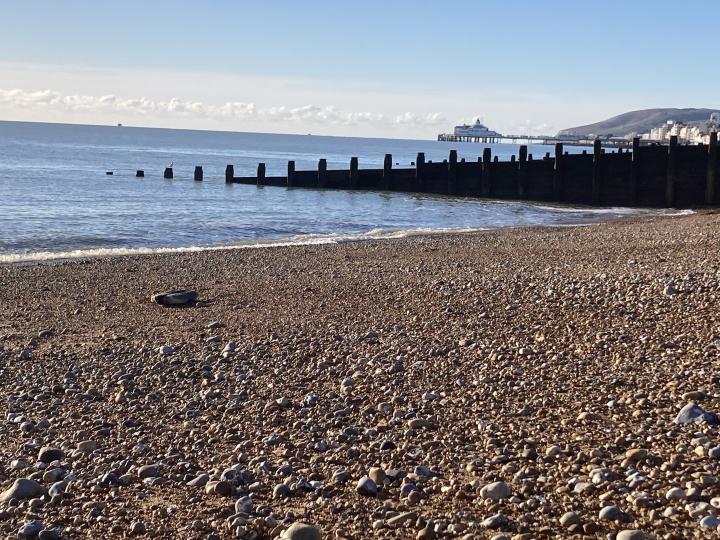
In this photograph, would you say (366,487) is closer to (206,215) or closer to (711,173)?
(206,215)

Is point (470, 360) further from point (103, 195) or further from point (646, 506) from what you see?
point (103, 195)

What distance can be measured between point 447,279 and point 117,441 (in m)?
8.17

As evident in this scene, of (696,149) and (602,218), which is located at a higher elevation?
(696,149)

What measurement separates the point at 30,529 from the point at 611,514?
3.21m

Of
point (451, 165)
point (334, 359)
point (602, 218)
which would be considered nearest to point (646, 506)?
point (334, 359)

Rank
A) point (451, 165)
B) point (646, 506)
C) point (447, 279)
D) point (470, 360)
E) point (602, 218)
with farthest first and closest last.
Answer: point (451, 165)
point (602, 218)
point (447, 279)
point (470, 360)
point (646, 506)

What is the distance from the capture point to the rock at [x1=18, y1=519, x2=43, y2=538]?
16.9 feet

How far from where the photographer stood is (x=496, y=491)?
525 centimetres

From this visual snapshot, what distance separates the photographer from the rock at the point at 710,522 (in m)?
4.61

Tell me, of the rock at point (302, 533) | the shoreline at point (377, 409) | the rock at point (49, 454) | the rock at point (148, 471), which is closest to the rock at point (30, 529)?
the shoreline at point (377, 409)

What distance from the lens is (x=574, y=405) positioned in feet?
22.7

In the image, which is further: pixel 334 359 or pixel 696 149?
pixel 696 149

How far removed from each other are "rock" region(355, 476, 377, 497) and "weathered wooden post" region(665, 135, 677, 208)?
113ft

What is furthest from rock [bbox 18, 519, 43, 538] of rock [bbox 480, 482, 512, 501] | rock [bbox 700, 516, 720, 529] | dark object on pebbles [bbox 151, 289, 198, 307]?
dark object on pebbles [bbox 151, 289, 198, 307]
